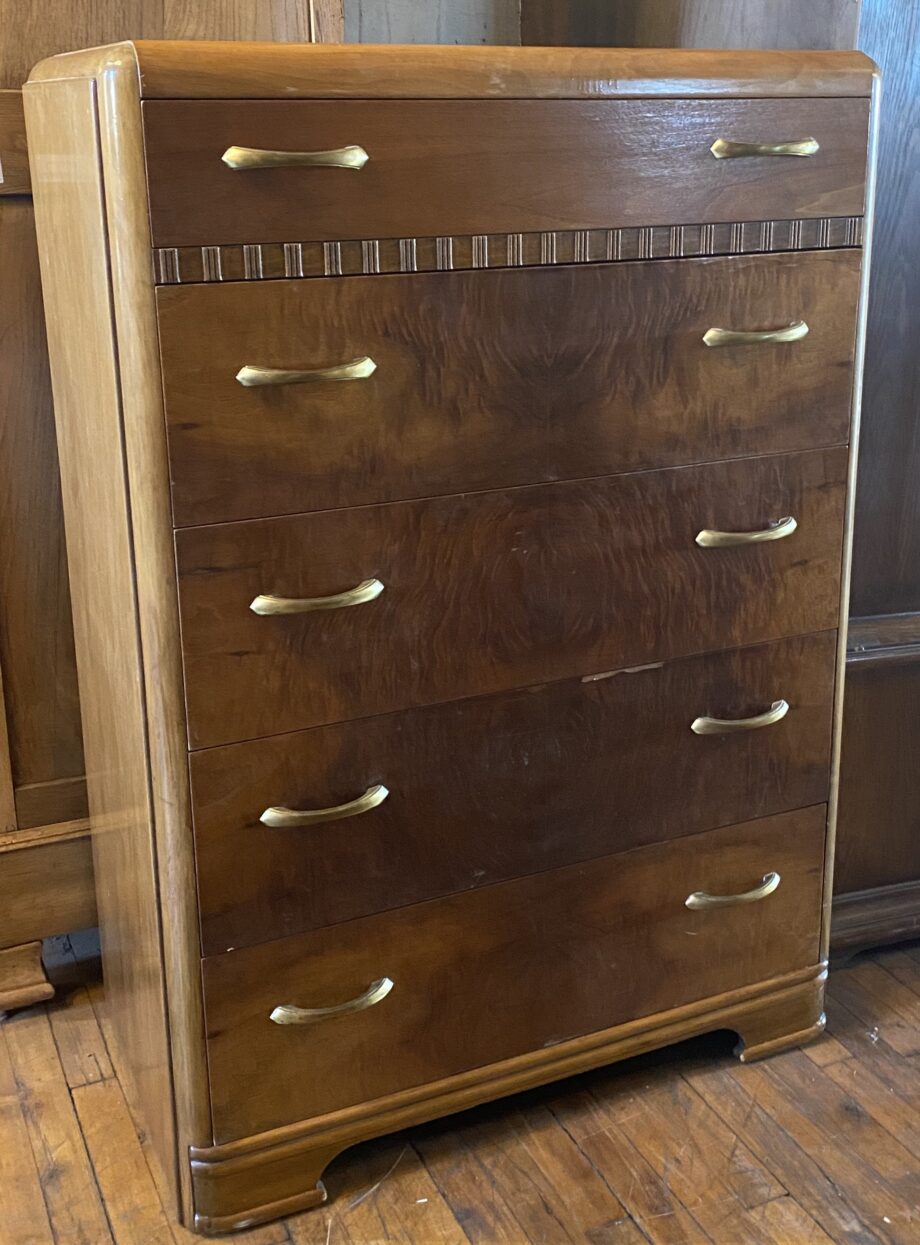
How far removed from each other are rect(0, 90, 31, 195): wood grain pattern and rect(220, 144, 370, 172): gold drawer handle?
1.80 ft

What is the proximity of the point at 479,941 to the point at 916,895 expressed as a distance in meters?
0.79

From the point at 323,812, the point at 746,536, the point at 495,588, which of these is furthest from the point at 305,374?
the point at 746,536

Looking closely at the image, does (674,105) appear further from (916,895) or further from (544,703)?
(916,895)

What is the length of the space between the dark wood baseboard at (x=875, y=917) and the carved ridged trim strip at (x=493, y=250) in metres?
0.96

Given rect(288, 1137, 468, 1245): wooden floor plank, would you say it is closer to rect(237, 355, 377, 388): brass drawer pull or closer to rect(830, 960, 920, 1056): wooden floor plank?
rect(830, 960, 920, 1056): wooden floor plank

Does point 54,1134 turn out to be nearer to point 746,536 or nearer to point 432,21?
point 746,536

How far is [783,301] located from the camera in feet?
4.95

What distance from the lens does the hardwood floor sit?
1504 mm

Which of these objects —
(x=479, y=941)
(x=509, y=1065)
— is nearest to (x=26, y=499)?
(x=479, y=941)

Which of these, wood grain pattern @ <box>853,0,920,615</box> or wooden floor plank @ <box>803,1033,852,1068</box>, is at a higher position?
wood grain pattern @ <box>853,0,920,615</box>

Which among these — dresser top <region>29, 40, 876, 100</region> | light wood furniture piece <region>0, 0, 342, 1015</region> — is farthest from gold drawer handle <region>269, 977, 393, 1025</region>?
dresser top <region>29, 40, 876, 100</region>

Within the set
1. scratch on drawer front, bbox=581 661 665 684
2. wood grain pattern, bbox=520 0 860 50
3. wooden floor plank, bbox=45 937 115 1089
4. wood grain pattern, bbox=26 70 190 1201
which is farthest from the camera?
wooden floor plank, bbox=45 937 115 1089

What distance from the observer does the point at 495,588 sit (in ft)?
4.75

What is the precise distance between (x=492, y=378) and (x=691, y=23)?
2.23ft
